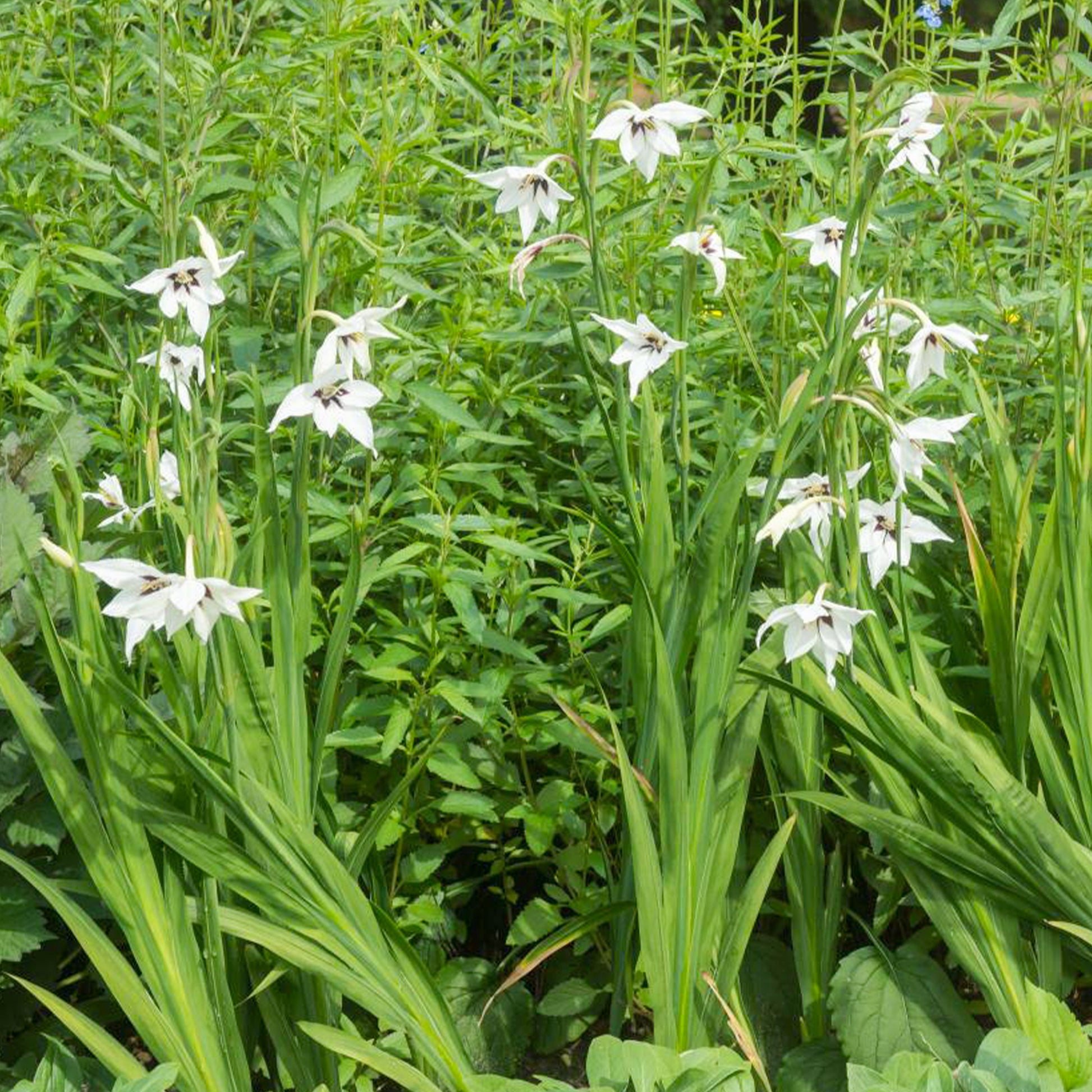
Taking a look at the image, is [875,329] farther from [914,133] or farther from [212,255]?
[212,255]

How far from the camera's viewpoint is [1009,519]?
7.89ft

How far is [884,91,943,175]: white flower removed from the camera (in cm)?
203

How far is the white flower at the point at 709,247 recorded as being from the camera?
1969 millimetres

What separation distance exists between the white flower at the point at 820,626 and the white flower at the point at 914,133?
2.01 ft

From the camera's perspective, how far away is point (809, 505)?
1974 mm

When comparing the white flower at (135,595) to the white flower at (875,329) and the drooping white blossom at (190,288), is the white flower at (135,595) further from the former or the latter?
the white flower at (875,329)

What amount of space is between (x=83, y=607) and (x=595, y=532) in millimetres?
983

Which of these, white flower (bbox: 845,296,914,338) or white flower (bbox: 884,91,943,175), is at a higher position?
white flower (bbox: 884,91,943,175)

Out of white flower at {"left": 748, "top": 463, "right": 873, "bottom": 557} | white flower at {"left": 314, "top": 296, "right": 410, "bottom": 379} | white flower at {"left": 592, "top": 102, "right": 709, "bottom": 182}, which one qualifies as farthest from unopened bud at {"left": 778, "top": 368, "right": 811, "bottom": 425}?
white flower at {"left": 314, "top": 296, "right": 410, "bottom": 379}

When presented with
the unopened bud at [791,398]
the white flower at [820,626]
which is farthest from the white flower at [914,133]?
the white flower at [820,626]

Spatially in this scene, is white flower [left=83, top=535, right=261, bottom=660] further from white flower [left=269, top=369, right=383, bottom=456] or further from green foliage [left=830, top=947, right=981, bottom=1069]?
green foliage [left=830, top=947, right=981, bottom=1069]

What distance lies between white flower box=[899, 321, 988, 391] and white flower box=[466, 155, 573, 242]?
1.72ft

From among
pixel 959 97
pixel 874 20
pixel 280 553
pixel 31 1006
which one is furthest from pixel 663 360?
pixel 874 20

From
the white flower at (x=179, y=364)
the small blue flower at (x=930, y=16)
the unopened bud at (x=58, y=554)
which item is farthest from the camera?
the small blue flower at (x=930, y=16)
